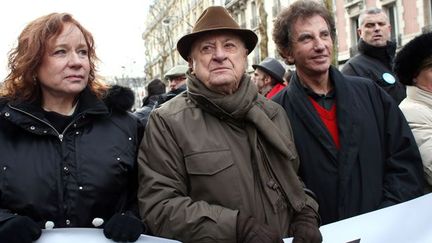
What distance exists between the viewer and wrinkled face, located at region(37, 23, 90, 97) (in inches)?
96.6

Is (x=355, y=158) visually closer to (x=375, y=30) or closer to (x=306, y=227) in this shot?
(x=306, y=227)

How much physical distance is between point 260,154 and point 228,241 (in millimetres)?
493

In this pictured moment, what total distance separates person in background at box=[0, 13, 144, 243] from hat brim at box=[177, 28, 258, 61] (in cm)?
41

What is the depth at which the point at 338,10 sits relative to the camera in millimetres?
26219

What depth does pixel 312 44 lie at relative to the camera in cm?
296

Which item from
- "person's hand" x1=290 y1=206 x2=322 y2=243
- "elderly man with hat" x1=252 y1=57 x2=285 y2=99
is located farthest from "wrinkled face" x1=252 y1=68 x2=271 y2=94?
"person's hand" x1=290 y1=206 x2=322 y2=243

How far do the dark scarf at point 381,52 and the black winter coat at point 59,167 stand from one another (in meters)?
2.99

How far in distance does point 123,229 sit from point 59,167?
429 mm

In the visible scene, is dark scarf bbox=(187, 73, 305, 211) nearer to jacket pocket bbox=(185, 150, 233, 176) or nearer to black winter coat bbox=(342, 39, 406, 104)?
jacket pocket bbox=(185, 150, 233, 176)

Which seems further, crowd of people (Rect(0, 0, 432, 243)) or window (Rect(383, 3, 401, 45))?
window (Rect(383, 3, 401, 45))

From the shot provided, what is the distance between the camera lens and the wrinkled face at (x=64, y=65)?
2.45m

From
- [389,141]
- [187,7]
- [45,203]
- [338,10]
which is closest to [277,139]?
Result: [389,141]

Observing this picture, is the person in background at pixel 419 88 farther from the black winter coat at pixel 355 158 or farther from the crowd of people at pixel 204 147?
the black winter coat at pixel 355 158

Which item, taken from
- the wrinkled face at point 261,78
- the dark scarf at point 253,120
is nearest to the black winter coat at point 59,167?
the dark scarf at point 253,120
